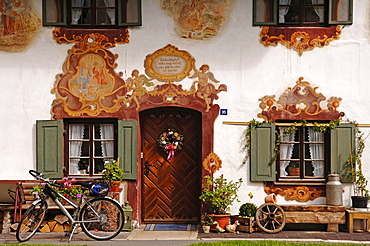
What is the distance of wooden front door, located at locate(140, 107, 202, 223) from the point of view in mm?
11562

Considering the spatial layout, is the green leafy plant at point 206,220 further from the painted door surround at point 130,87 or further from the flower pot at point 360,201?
the flower pot at point 360,201

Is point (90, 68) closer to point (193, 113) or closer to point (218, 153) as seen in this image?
point (193, 113)

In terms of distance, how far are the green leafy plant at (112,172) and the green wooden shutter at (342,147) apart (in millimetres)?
4044

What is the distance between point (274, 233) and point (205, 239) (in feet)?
4.49

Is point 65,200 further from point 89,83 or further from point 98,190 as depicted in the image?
point 89,83

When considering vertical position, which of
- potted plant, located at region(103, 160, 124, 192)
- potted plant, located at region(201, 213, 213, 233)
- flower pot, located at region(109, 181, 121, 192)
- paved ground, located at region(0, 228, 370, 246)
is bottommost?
paved ground, located at region(0, 228, 370, 246)

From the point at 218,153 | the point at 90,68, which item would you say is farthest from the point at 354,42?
the point at 90,68

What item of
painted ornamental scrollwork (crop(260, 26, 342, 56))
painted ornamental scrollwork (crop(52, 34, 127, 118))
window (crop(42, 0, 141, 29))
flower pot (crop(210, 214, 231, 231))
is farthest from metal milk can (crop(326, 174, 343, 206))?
window (crop(42, 0, 141, 29))

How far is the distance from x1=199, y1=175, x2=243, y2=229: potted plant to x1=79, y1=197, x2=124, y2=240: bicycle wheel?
1.74 m

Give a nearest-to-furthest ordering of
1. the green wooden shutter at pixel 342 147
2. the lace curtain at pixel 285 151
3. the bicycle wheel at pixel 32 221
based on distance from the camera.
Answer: the bicycle wheel at pixel 32 221, the green wooden shutter at pixel 342 147, the lace curtain at pixel 285 151

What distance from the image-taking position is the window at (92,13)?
1126cm

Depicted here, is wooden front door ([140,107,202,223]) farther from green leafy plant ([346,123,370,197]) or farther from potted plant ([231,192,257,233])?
green leafy plant ([346,123,370,197])

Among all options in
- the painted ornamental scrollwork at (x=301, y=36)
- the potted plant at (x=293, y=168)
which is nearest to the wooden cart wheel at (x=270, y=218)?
the potted plant at (x=293, y=168)

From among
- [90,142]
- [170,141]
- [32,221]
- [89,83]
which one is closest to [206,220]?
[170,141]
